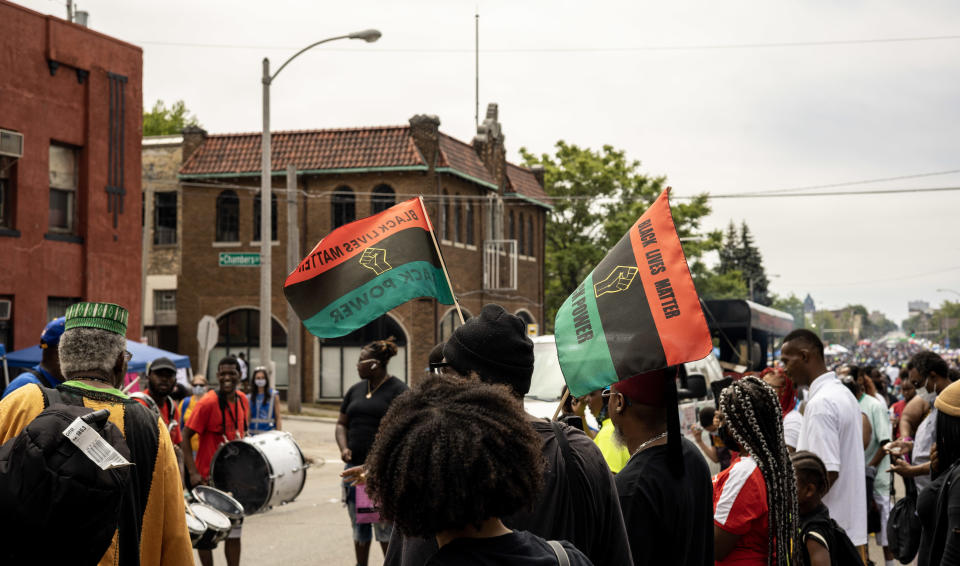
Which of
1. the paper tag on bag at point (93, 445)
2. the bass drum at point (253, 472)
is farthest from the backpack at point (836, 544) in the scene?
the bass drum at point (253, 472)

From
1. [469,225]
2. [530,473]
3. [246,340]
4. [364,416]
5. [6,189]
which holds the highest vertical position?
[469,225]

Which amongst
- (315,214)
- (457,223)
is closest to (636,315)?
(315,214)

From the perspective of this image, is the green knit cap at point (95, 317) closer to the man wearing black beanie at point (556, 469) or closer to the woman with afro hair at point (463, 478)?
the man wearing black beanie at point (556, 469)

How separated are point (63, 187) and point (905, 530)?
17.5 m

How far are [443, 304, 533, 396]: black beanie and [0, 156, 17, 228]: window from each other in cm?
1703

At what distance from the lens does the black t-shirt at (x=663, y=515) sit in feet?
12.1

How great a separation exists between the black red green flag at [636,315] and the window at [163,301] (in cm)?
3548

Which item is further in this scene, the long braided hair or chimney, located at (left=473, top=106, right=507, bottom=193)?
chimney, located at (left=473, top=106, right=507, bottom=193)

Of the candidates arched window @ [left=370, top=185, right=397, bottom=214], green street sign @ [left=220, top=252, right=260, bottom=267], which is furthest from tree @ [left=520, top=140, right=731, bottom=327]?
green street sign @ [left=220, top=252, right=260, bottom=267]

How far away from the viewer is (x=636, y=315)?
3756mm

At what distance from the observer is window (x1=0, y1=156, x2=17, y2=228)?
718 inches

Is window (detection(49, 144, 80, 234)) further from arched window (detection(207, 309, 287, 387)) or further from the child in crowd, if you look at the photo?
the child in crowd

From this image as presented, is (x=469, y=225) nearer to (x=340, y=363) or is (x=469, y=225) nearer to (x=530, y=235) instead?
(x=530, y=235)

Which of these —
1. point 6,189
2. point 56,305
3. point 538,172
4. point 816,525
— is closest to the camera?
point 816,525
